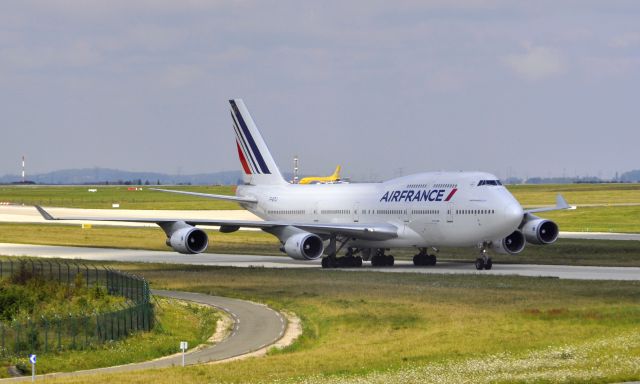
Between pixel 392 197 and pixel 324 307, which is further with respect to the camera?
pixel 392 197

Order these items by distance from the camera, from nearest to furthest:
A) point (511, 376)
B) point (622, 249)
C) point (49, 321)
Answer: point (511, 376), point (49, 321), point (622, 249)

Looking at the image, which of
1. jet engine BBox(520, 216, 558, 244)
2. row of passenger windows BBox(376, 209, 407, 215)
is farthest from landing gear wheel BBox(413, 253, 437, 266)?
jet engine BBox(520, 216, 558, 244)

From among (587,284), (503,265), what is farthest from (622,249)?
(587,284)

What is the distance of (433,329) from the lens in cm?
4597

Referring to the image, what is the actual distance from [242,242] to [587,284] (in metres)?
49.9

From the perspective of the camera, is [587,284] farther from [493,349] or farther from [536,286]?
[493,349]

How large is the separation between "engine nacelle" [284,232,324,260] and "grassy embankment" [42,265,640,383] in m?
2.17

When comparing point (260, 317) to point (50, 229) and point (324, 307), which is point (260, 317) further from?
point (50, 229)

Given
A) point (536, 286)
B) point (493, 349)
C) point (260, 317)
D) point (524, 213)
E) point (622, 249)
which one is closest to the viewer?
point (493, 349)

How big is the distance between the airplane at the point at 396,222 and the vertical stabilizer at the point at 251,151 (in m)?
4.49

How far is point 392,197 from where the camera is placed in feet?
249

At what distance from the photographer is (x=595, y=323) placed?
45469 millimetres

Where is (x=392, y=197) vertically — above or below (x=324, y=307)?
above

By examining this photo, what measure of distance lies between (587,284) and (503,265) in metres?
15.8
